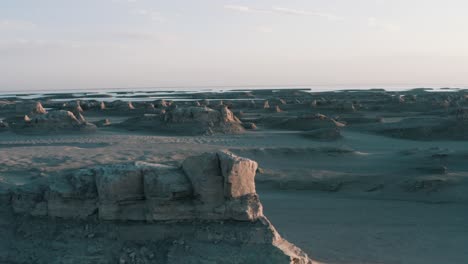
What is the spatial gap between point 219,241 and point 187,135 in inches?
715

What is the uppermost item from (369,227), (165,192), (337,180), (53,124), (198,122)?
(165,192)

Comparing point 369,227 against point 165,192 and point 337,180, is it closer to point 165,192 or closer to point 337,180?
point 337,180

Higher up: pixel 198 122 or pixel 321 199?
pixel 198 122

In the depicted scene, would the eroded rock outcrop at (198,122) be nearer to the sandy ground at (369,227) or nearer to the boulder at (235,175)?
the sandy ground at (369,227)

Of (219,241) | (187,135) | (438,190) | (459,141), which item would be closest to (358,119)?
(459,141)

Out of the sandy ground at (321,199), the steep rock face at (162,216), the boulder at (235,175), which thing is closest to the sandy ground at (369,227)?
the sandy ground at (321,199)

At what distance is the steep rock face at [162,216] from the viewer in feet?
20.9

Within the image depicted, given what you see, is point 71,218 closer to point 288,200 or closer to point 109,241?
point 109,241

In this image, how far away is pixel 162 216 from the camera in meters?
6.62

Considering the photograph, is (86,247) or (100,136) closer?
(86,247)

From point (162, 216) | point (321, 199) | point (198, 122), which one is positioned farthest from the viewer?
point (198, 122)

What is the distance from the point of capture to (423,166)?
53.9 feet

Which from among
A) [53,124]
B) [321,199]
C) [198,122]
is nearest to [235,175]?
[321,199]

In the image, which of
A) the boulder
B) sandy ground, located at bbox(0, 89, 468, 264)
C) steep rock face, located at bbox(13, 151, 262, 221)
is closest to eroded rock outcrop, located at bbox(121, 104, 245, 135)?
sandy ground, located at bbox(0, 89, 468, 264)
